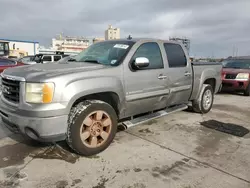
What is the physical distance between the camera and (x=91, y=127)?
3.16 metres

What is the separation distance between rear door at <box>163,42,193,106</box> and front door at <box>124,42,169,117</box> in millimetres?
219

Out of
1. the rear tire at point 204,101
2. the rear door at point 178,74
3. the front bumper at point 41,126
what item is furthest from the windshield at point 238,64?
the front bumper at point 41,126

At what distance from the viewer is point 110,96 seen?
3430 millimetres

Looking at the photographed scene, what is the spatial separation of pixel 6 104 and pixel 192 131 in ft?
10.7

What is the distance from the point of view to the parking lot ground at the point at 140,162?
2.60 metres

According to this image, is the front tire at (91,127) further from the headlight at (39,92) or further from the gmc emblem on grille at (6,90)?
the gmc emblem on grille at (6,90)

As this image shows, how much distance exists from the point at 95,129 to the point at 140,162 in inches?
30.7

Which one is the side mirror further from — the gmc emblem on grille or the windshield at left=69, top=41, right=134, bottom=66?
the gmc emblem on grille

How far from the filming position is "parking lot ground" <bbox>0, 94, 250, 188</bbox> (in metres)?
2.60

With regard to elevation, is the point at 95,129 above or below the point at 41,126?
below

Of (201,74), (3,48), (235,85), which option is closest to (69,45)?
(3,48)

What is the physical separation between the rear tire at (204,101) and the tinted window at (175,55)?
1146mm

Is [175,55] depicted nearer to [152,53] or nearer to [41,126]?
[152,53]

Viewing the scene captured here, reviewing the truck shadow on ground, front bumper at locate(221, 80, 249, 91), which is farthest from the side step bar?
front bumper at locate(221, 80, 249, 91)
